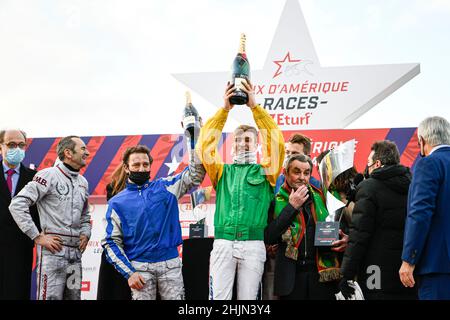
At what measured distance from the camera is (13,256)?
4258mm

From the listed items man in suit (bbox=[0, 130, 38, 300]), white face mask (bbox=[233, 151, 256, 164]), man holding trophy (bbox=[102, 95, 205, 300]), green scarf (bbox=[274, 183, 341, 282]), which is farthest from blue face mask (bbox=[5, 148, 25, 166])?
green scarf (bbox=[274, 183, 341, 282])

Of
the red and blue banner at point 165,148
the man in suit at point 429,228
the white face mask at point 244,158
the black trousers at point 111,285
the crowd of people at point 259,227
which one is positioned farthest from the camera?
the red and blue banner at point 165,148

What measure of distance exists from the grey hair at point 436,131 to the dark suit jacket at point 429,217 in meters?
0.11

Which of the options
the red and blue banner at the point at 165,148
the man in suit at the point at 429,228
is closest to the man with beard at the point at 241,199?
the man in suit at the point at 429,228

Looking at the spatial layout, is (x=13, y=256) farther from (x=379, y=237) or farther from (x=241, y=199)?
(x=379, y=237)

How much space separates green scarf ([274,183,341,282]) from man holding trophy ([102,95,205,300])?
613 mm

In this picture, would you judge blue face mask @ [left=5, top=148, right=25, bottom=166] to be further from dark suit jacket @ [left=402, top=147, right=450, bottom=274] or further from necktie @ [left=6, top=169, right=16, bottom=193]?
dark suit jacket @ [left=402, top=147, right=450, bottom=274]

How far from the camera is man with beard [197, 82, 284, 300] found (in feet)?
11.3

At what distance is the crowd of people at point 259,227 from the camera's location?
300 centimetres

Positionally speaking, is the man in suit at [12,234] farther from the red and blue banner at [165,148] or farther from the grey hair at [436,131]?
the grey hair at [436,131]

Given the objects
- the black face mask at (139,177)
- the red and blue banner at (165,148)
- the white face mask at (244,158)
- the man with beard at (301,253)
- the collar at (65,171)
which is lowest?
the man with beard at (301,253)
